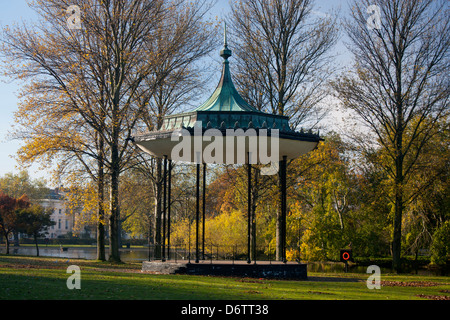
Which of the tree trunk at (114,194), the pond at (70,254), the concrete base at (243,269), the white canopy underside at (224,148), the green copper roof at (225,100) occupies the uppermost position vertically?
the green copper roof at (225,100)

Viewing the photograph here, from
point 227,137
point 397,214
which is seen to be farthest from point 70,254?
point 227,137

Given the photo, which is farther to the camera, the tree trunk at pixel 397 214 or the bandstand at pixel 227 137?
the tree trunk at pixel 397 214

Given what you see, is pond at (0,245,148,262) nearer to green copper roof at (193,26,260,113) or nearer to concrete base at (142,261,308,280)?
concrete base at (142,261,308,280)

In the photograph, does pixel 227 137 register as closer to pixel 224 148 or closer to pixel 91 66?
pixel 224 148

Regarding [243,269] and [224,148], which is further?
[224,148]

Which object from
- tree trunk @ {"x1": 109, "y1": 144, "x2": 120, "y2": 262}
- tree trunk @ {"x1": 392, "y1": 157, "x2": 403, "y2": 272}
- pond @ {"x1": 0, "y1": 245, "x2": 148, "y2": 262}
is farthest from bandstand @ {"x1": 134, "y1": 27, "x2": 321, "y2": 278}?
pond @ {"x1": 0, "y1": 245, "x2": 148, "y2": 262}

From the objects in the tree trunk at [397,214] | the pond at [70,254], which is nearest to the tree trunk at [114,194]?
the pond at [70,254]

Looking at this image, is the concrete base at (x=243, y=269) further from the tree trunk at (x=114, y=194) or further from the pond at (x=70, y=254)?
the pond at (x=70, y=254)

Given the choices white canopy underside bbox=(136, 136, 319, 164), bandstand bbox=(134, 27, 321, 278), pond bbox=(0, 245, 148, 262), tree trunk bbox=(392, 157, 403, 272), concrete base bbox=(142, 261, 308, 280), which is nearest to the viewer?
bandstand bbox=(134, 27, 321, 278)

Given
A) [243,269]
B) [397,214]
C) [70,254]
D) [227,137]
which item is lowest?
[70,254]
